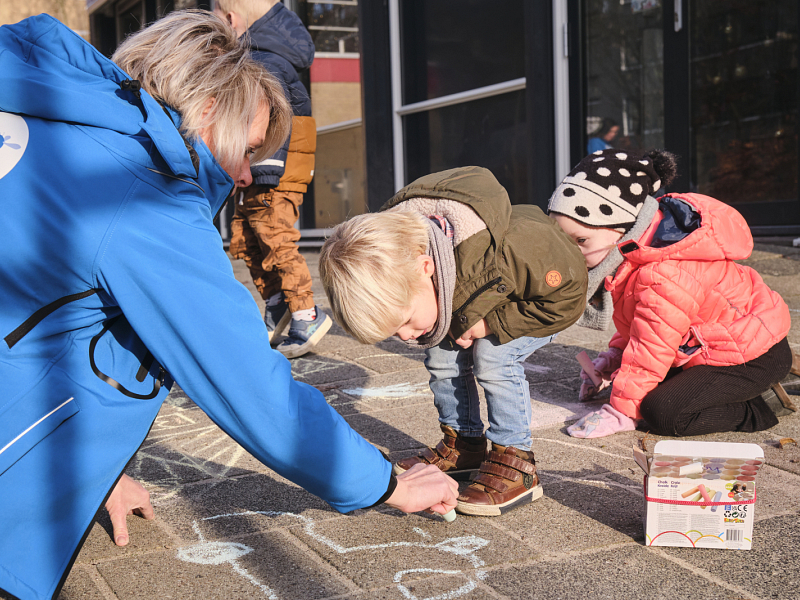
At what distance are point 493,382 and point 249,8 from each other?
2527mm

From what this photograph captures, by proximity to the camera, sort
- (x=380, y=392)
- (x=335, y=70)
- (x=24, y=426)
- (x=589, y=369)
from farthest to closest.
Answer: (x=335, y=70)
(x=380, y=392)
(x=589, y=369)
(x=24, y=426)

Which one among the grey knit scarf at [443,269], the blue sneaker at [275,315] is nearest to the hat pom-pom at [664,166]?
the grey knit scarf at [443,269]

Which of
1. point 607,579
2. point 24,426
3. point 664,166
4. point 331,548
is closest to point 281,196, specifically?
point 664,166

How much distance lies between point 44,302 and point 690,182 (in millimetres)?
5736

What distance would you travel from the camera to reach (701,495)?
1.78 meters

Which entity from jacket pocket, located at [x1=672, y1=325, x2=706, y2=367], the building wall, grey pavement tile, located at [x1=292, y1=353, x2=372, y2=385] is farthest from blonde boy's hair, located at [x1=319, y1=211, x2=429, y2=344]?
the building wall

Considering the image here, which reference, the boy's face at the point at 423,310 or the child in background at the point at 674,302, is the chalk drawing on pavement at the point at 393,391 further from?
the boy's face at the point at 423,310

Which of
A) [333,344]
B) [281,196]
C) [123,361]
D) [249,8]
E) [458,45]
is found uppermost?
[458,45]

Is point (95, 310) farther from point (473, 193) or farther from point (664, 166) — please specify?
point (664, 166)

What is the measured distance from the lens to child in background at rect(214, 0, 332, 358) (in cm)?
383

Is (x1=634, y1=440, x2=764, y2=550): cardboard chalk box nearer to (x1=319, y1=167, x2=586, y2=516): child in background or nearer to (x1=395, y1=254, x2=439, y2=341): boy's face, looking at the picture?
(x1=319, y1=167, x2=586, y2=516): child in background

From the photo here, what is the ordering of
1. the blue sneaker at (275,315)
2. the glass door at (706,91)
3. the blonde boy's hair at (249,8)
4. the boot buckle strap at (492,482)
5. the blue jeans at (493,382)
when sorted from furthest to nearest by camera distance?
the glass door at (706,91)
the blue sneaker at (275,315)
the blonde boy's hair at (249,8)
the blue jeans at (493,382)
the boot buckle strap at (492,482)

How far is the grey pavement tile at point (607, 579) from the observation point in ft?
5.20

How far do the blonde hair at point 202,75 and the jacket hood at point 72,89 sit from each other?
75 millimetres
